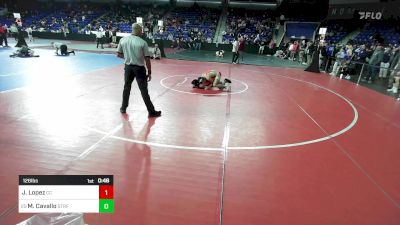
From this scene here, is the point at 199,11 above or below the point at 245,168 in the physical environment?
above

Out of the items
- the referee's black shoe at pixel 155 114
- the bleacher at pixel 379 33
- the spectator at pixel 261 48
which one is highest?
the bleacher at pixel 379 33

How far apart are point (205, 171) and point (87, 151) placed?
1.97 meters

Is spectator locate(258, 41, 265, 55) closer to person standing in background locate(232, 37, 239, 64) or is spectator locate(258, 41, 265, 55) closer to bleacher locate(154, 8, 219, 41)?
bleacher locate(154, 8, 219, 41)

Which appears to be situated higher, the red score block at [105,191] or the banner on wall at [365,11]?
the banner on wall at [365,11]

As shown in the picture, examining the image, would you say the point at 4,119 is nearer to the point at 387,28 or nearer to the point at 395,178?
the point at 395,178

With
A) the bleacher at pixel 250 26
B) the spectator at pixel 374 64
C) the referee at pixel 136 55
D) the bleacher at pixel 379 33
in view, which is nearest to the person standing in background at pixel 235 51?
the spectator at pixel 374 64

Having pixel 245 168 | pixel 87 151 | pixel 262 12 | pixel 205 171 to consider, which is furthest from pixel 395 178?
pixel 262 12

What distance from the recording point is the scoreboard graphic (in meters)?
2.11

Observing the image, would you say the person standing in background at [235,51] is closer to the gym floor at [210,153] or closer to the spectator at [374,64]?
the spectator at [374,64]

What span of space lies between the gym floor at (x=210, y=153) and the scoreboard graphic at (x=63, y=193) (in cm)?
89

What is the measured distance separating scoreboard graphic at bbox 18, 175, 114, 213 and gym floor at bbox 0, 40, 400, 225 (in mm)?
894

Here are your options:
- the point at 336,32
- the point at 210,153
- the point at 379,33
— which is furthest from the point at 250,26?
the point at 210,153

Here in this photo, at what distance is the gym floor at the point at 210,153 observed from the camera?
10.8 ft

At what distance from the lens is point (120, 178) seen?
380 cm
